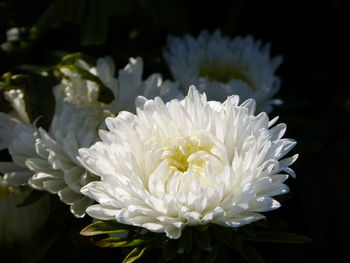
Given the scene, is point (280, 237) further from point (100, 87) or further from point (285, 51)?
point (285, 51)

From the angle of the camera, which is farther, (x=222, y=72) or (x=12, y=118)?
(x=222, y=72)

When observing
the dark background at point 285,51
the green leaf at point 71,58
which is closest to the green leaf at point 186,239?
the dark background at point 285,51

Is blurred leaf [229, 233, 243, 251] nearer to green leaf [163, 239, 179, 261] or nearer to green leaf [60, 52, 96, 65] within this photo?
green leaf [163, 239, 179, 261]

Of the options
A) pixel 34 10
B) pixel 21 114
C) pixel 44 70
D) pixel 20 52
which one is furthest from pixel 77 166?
pixel 34 10

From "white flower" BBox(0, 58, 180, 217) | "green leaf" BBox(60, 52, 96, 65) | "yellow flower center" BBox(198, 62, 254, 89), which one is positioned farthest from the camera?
"yellow flower center" BBox(198, 62, 254, 89)

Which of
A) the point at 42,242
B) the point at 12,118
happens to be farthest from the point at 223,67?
the point at 42,242

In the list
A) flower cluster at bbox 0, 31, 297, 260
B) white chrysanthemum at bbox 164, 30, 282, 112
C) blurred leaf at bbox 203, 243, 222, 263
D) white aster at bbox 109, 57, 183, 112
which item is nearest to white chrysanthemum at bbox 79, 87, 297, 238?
flower cluster at bbox 0, 31, 297, 260

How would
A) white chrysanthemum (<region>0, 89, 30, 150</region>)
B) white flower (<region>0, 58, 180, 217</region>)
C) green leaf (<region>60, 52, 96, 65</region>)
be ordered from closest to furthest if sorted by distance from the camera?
white flower (<region>0, 58, 180, 217</region>), white chrysanthemum (<region>0, 89, 30, 150</region>), green leaf (<region>60, 52, 96, 65</region>)

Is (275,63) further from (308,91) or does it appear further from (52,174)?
(52,174)
